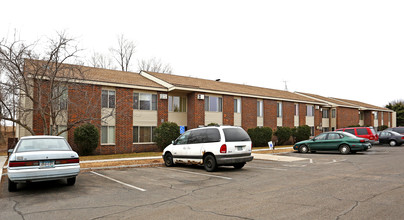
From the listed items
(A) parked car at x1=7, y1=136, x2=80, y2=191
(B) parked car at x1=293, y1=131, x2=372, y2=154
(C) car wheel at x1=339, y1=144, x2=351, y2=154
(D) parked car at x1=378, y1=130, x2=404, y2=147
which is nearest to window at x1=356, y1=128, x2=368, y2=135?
(B) parked car at x1=293, y1=131, x2=372, y2=154

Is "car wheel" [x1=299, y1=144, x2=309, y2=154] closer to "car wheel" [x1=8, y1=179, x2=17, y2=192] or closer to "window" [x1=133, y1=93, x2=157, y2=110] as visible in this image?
"window" [x1=133, y1=93, x2=157, y2=110]

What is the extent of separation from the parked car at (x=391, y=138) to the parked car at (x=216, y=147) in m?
20.9

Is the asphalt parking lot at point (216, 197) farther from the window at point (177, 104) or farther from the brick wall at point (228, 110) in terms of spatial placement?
the brick wall at point (228, 110)

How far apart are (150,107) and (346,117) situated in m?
29.9

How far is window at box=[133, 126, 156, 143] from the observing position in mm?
22280

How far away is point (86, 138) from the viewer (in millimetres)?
18844

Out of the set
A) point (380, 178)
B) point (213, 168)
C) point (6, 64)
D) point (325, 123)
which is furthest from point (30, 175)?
point (325, 123)

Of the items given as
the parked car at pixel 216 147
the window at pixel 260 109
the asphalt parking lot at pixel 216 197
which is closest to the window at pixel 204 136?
the parked car at pixel 216 147

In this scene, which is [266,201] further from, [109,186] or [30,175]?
[30,175]

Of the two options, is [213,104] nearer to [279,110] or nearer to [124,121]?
[124,121]

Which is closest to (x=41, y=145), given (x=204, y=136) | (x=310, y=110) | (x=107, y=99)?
(x=204, y=136)

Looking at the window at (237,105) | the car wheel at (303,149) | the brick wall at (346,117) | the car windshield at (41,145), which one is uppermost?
the window at (237,105)

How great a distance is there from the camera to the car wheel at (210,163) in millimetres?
11328

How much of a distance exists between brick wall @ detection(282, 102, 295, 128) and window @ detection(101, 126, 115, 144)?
729 inches
